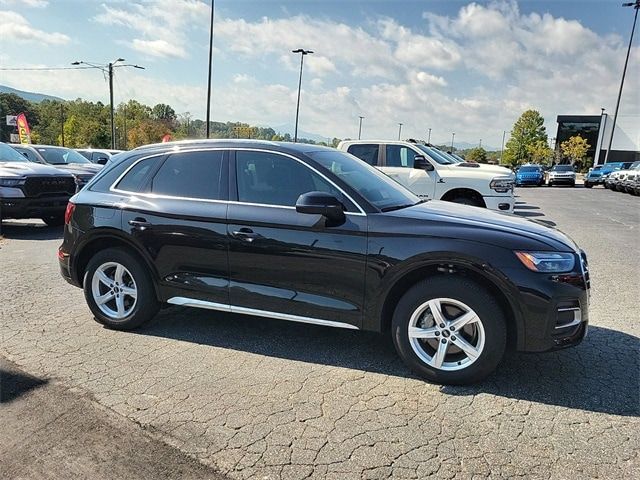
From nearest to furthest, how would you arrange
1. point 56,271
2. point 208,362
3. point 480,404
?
point 480,404
point 208,362
point 56,271

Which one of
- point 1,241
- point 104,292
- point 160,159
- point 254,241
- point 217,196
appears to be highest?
point 160,159

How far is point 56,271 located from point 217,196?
3773mm

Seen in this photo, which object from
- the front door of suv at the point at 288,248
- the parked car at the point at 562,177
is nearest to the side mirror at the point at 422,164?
the front door of suv at the point at 288,248

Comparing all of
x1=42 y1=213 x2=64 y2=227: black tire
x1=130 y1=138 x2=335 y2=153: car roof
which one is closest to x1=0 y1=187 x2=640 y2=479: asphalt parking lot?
x1=130 y1=138 x2=335 y2=153: car roof

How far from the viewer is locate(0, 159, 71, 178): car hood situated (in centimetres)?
900

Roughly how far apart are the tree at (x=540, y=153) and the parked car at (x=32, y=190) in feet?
232

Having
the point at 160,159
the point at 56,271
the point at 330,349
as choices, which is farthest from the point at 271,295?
the point at 56,271

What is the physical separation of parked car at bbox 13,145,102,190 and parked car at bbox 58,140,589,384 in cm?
825

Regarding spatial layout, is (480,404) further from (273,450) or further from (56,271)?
(56,271)

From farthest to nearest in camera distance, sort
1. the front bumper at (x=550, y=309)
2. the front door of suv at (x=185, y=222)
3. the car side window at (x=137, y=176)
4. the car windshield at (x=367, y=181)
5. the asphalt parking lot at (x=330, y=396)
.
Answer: the car side window at (x=137, y=176) → the front door of suv at (x=185, y=222) → the car windshield at (x=367, y=181) → the front bumper at (x=550, y=309) → the asphalt parking lot at (x=330, y=396)

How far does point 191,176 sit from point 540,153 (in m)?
73.4

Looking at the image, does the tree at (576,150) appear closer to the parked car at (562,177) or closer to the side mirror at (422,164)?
the parked car at (562,177)

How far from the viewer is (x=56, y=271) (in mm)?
6484

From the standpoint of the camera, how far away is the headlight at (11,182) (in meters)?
8.85
